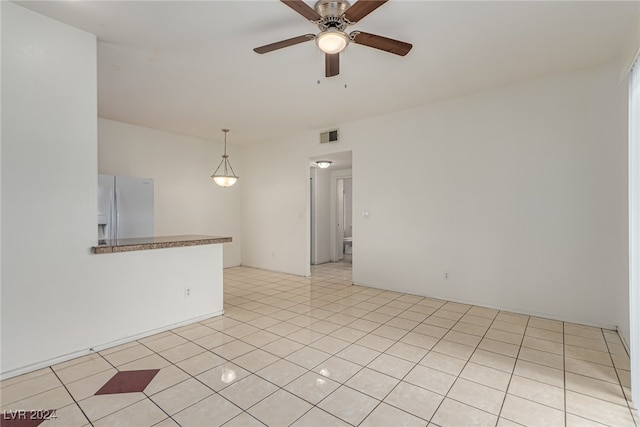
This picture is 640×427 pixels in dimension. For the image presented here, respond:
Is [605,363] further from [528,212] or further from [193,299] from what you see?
[193,299]

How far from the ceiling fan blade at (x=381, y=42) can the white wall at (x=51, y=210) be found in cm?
236

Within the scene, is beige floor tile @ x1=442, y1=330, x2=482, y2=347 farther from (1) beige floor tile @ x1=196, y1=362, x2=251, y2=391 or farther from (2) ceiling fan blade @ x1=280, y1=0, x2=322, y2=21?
(2) ceiling fan blade @ x1=280, y1=0, x2=322, y2=21

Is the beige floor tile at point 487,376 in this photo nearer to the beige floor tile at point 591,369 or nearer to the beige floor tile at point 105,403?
the beige floor tile at point 591,369

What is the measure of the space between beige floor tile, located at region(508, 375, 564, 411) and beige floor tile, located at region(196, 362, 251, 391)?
1.97 metres

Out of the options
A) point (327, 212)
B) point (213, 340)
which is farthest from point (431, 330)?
point (327, 212)

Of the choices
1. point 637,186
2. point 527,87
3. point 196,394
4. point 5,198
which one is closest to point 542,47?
point 527,87

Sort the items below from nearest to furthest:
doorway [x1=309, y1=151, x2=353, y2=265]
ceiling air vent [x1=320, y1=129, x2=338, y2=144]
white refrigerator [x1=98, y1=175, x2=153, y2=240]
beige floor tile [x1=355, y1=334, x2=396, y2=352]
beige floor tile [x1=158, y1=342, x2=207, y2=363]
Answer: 1. beige floor tile [x1=158, y1=342, x2=207, y2=363]
2. beige floor tile [x1=355, y1=334, x2=396, y2=352]
3. white refrigerator [x1=98, y1=175, x2=153, y2=240]
4. ceiling air vent [x1=320, y1=129, x2=338, y2=144]
5. doorway [x1=309, y1=151, x2=353, y2=265]

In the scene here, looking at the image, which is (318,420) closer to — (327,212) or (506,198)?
(506,198)

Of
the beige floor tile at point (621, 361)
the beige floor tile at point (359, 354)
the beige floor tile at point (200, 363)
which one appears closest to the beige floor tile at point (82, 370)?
the beige floor tile at point (200, 363)

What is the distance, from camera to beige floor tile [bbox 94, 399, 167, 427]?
5.85 feet

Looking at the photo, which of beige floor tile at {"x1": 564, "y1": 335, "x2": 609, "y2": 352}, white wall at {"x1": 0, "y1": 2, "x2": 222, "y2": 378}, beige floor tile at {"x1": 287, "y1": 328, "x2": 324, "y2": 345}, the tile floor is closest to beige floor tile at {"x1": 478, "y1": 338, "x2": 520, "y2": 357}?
the tile floor

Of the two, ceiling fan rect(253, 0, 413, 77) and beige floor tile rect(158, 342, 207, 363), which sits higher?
ceiling fan rect(253, 0, 413, 77)

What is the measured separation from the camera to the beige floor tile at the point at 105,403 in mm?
Result: 1882

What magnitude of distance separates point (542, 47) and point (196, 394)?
417 cm
